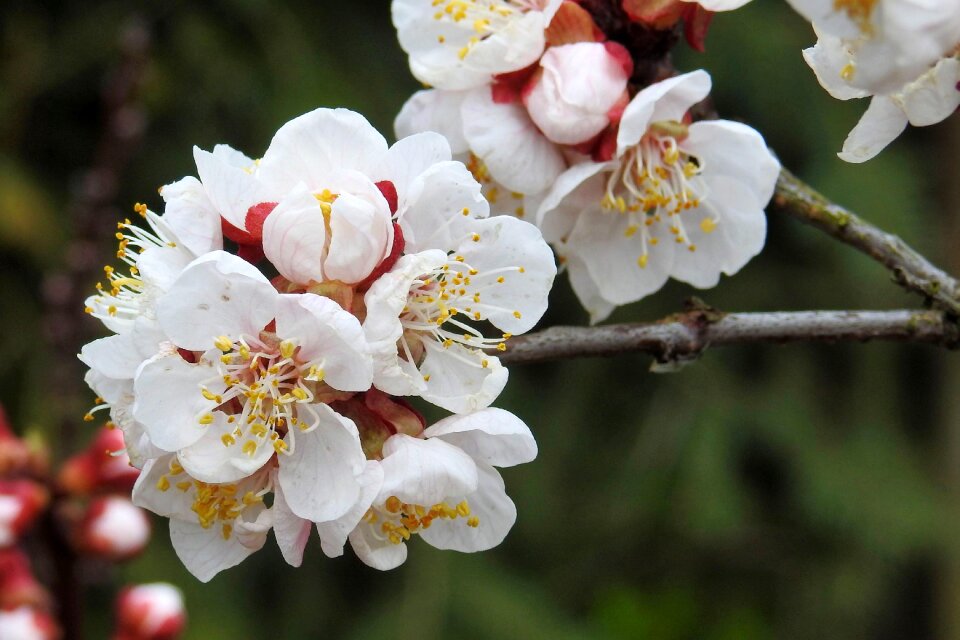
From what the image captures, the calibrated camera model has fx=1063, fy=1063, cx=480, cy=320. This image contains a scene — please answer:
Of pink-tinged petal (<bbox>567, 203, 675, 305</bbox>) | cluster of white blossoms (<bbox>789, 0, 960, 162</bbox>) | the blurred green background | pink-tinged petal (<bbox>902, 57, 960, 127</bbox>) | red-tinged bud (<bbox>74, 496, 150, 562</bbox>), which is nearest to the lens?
cluster of white blossoms (<bbox>789, 0, 960, 162</bbox>)

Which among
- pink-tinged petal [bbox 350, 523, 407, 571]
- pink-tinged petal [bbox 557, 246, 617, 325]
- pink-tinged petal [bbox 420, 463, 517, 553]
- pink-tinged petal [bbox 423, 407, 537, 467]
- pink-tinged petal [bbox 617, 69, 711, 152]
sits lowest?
pink-tinged petal [bbox 557, 246, 617, 325]

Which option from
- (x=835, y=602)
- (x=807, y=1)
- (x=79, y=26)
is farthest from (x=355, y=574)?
(x=807, y=1)

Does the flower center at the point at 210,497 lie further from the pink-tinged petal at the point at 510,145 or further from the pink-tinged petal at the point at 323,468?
the pink-tinged petal at the point at 510,145

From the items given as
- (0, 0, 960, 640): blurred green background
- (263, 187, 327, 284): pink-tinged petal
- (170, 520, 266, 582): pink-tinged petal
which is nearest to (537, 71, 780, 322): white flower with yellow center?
(263, 187, 327, 284): pink-tinged petal

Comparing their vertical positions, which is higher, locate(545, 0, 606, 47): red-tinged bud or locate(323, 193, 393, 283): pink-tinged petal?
locate(323, 193, 393, 283): pink-tinged petal

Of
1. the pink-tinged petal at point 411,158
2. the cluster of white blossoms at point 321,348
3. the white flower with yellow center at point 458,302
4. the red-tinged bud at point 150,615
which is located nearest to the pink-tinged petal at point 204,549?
the cluster of white blossoms at point 321,348

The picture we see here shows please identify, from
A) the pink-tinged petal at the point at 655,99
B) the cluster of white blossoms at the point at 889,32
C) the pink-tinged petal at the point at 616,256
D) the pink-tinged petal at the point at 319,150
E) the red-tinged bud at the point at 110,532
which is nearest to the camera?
the cluster of white blossoms at the point at 889,32

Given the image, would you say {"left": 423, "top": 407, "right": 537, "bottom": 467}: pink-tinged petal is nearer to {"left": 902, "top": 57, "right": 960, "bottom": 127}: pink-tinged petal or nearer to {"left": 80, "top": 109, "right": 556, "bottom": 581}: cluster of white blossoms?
{"left": 80, "top": 109, "right": 556, "bottom": 581}: cluster of white blossoms
